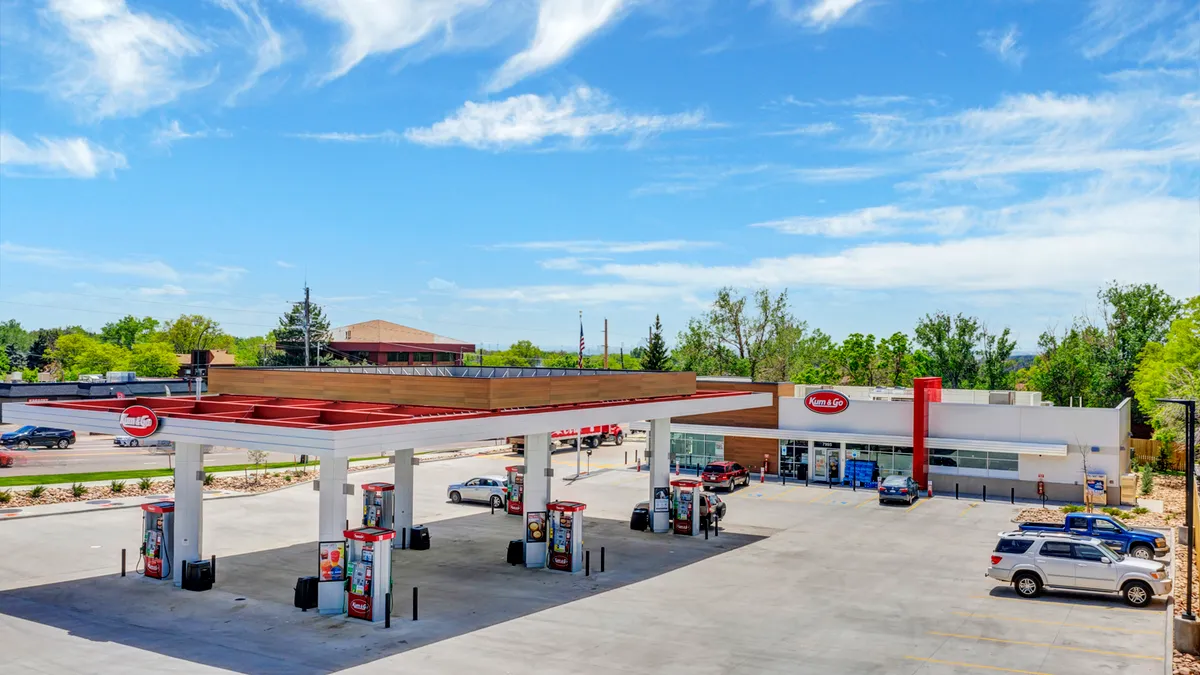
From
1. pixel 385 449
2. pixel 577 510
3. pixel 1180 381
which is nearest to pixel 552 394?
pixel 577 510

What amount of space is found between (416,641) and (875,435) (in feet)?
111

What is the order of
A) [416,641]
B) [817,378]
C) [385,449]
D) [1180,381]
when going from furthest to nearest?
[817,378] < [1180,381] < [385,449] < [416,641]

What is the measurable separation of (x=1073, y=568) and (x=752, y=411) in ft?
89.8

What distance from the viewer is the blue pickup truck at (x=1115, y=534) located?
30688mm

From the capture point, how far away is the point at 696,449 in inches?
2169

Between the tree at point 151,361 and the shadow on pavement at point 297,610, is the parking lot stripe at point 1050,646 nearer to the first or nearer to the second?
the shadow on pavement at point 297,610

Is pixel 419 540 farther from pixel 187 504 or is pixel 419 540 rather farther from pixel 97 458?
pixel 97 458

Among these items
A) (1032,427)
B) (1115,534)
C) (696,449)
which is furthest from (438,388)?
(1032,427)

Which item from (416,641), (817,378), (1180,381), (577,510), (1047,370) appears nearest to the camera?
(416,641)

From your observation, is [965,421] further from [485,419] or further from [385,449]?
[385,449]

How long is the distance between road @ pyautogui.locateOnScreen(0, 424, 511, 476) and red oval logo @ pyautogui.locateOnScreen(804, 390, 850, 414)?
33.7m

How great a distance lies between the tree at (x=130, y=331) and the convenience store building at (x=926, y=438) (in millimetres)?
127135

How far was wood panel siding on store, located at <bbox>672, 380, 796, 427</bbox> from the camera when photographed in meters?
51.7

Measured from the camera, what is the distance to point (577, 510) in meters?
27.2
